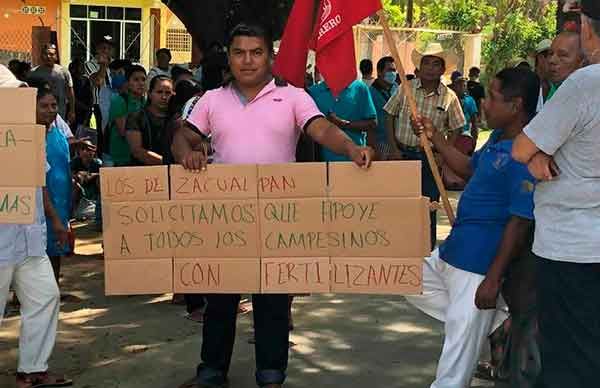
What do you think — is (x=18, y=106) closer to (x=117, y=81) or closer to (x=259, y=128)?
(x=259, y=128)

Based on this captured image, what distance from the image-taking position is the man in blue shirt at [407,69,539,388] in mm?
3986

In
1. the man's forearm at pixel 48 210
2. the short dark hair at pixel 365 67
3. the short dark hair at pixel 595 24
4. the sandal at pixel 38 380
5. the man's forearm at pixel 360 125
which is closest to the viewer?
the short dark hair at pixel 595 24

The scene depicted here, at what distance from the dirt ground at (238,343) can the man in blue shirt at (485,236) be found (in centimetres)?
76

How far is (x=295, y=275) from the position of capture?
4.07 meters

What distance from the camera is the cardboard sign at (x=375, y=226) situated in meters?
3.95

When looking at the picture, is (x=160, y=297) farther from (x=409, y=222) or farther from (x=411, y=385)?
(x=409, y=222)

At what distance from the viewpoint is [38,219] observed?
4.50 meters

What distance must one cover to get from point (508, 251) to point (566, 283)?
70 cm

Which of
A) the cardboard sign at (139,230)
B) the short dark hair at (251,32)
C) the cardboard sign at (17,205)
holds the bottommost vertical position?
the cardboard sign at (139,230)

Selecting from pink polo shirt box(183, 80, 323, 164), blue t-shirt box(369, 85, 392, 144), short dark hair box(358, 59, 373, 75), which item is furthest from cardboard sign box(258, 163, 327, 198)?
short dark hair box(358, 59, 373, 75)

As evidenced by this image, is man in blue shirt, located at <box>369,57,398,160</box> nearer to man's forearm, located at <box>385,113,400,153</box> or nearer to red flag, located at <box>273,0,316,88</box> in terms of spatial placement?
man's forearm, located at <box>385,113,400,153</box>

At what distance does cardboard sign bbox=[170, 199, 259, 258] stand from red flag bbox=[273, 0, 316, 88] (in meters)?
0.81

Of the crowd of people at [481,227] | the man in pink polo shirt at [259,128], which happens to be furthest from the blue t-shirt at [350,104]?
the man in pink polo shirt at [259,128]

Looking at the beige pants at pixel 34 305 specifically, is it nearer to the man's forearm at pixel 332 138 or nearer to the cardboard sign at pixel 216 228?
the cardboard sign at pixel 216 228
